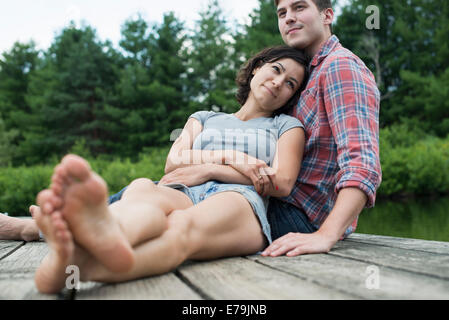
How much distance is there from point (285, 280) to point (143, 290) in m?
0.35

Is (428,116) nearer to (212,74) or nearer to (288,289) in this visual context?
(212,74)

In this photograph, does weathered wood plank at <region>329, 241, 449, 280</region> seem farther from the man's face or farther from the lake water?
the lake water

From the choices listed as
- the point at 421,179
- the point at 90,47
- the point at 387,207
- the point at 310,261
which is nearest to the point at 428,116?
the point at 421,179

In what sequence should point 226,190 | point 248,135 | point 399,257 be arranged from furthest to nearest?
1. point 248,135
2. point 226,190
3. point 399,257

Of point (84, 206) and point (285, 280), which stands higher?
point (84, 206)

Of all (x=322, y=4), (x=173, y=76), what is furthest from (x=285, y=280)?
(x=173, y=76)

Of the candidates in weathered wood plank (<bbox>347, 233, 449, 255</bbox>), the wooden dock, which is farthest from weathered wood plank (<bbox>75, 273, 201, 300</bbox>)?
weathered wood plank (<bbox>347, 233, 449, 255</bbox>)

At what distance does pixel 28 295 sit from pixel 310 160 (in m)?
1.19

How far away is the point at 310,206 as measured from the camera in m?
1.77

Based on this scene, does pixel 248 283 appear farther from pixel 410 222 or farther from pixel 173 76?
pixel 173 76

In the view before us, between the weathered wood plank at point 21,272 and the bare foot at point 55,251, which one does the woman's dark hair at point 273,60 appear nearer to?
the weathered wood plank at point 21,272

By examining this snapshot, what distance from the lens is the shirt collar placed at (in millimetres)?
1877

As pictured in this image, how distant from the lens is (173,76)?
1820 cm

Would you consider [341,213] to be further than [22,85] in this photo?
No
